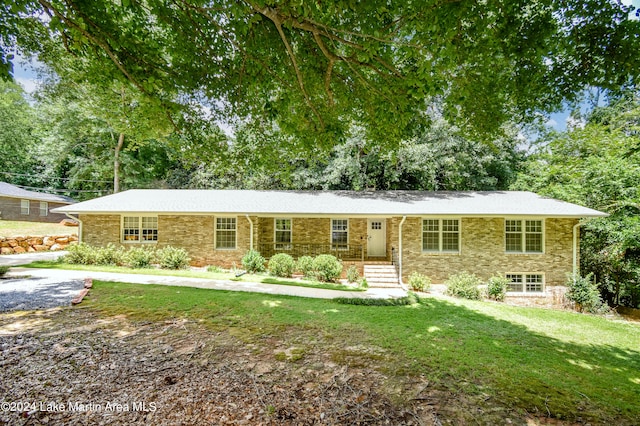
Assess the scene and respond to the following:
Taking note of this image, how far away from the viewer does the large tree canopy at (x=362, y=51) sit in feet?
13.9

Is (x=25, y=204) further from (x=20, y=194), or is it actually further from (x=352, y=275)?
(x=352, y=275)

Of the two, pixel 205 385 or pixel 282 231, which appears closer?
pixel 205 385

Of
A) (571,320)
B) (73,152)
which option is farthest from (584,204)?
(73,152)

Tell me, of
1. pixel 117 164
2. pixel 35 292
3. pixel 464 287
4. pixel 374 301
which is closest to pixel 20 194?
pixel 117 164

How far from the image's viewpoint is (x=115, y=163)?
24391mm

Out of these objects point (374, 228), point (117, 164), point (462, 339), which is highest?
point (117, 164)

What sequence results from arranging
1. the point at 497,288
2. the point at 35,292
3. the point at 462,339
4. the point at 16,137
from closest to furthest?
1. the point at 462,339
2. the point at 35,292
3. the point at 497,288
4. the point at 16,137

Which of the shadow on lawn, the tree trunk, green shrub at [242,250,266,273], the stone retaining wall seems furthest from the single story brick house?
the tree trunk

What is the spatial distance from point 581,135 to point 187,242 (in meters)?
A: 22.1

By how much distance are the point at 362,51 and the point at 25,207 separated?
106 ft

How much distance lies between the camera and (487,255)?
11.8m

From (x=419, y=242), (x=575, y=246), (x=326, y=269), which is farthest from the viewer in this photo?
(x=419, y=242)

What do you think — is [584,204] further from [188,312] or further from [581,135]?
[188,312]

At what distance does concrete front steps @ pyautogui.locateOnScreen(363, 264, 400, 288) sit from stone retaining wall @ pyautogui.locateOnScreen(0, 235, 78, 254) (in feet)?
50.6
